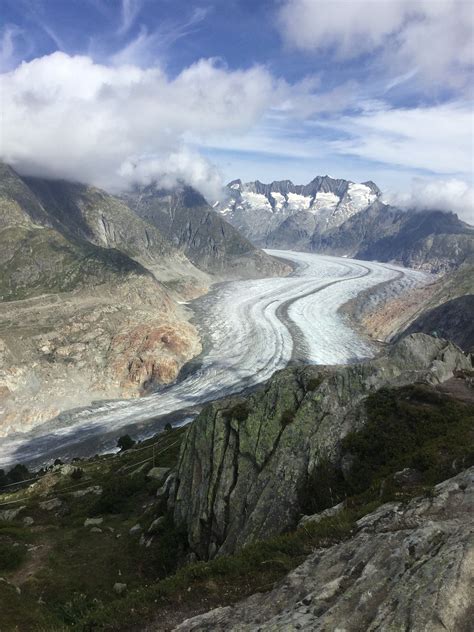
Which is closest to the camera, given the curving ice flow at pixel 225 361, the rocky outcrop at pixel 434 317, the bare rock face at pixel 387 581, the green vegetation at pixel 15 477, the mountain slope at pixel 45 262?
the bare rock face at pixel 387 581

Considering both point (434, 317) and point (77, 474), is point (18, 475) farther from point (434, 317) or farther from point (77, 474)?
point (434, 317)

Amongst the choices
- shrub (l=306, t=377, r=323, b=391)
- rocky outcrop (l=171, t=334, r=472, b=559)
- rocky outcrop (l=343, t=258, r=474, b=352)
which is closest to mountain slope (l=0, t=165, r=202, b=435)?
rocky outcrop (l=343, t=258, r=474, b=352)

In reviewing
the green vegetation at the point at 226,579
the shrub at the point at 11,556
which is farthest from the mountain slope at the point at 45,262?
the green vegetation at the point at 226,579

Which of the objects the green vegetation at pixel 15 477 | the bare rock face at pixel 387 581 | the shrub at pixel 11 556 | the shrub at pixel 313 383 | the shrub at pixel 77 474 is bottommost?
the green vegetation at pixel 15 477

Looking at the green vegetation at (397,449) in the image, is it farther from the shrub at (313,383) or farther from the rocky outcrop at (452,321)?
the rocky outcrop at (452,321)

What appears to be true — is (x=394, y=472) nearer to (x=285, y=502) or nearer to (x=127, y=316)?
(x=285, y=502)

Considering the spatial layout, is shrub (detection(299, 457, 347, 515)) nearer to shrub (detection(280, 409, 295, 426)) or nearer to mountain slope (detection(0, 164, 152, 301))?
shrub (detection(280, 409, 295, 426))
